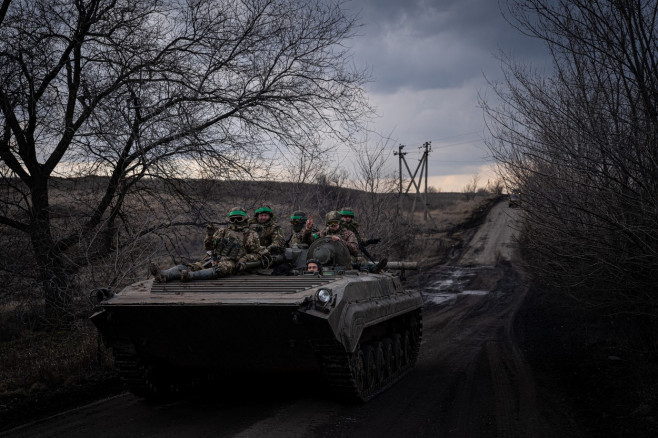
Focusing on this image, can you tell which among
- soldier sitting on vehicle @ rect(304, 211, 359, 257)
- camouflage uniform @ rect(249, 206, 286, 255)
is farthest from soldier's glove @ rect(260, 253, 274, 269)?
soldier sitting on vehicle @ rect(304, 211, 359, 257)

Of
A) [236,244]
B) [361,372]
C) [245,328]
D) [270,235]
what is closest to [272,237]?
[270,235]

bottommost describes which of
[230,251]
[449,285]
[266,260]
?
[449,285]

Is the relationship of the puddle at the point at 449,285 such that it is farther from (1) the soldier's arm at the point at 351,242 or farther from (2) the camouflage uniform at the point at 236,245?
(2) the camouflage uniform at the point at 236,245

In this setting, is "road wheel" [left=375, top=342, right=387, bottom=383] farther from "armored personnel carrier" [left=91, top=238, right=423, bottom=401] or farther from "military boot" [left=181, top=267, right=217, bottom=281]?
"military boot" [left=181, top=267, right=217, bottom=281]

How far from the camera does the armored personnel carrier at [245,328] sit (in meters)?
6.48

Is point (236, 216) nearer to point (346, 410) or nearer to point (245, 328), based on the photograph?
point (245, 328)

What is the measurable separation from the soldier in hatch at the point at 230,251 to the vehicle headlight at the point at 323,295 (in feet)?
5.73

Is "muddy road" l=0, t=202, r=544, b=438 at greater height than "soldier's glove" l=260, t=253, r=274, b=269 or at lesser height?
lesser

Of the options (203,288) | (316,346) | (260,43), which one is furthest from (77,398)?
(260,43)

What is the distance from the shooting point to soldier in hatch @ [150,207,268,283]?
7.78 meters

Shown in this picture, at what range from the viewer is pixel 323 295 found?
6.56 metres

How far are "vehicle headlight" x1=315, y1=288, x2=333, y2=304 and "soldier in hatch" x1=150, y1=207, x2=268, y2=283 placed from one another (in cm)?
175

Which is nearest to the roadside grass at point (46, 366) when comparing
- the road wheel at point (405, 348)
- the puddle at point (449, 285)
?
the road wheel at point (405, 348)

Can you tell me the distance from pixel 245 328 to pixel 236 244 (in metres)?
1.75
